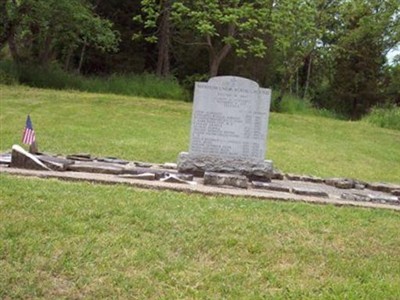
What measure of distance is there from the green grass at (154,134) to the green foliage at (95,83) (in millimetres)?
1996

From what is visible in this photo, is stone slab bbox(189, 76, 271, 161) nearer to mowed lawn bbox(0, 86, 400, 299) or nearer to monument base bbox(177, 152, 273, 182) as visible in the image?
monument base bbox(177, 152, 273, 182)

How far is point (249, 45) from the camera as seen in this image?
A: 1920 cm

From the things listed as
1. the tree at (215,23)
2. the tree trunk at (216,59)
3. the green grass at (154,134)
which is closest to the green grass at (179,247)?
the green grass at (154,134)

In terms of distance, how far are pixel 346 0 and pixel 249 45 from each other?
4.17 meters

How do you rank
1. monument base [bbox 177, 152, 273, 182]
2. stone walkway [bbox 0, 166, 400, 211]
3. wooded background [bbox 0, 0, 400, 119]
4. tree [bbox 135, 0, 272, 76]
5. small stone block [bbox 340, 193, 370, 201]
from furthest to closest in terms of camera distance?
1. wooded background [bbox 0, 0, 400, 119]
2. tree [bbox 135, 0, 272, 76]
3. monument base [bbox 177, 152, 273, 182]
4. small stone block [bbox 340, 193, 370, 201]
5. stone walkway [bbox 0, 166, 400, 211]

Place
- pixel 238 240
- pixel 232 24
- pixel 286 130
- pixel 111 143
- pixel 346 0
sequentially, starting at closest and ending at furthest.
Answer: pixel 238 240, pixel 111 143, pixel 286 130, pixel 232 24, pixel 346 0

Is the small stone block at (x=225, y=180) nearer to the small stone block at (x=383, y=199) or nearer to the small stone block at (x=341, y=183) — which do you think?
the small stone block at (x=383, y=199)

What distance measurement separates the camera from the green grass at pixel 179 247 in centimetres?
320

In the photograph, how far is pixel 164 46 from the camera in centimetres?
2142

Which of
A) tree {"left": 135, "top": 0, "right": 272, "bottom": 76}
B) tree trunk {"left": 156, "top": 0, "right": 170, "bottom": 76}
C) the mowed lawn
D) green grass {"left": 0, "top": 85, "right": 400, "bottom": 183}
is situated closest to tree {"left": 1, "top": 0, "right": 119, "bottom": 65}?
tree {"left": 135, "top": 0, "right": 272, "bottom": 76}

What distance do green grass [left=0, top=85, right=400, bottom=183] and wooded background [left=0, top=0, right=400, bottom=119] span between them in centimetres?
303

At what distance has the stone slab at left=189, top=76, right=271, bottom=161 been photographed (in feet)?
21.6

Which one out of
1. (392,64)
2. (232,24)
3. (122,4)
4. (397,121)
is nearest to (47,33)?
(122,4)

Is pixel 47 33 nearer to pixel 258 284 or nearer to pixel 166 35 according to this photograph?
pixel 166 35
